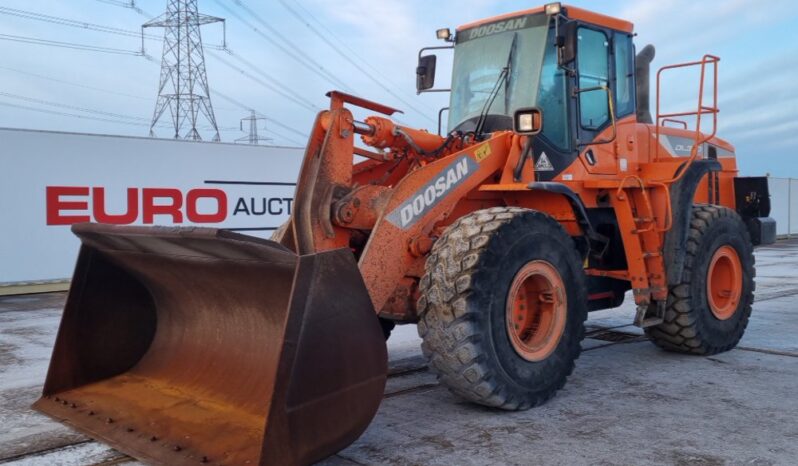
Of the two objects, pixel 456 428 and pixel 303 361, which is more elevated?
pixel 303 361

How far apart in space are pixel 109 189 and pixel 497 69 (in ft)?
28.0

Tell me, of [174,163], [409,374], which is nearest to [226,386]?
[409,374]

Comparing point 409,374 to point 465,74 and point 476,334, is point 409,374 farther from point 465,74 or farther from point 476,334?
point 465,74

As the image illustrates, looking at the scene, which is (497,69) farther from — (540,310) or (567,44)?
(540,310)

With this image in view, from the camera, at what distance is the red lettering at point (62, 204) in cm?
1170

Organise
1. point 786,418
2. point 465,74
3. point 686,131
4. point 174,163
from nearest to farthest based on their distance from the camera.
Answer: point 786,418
point 465,74
point 686,131
point 174,163

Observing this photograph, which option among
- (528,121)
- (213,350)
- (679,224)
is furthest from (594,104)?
Result: (213,350)

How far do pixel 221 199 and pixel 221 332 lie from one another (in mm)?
9305

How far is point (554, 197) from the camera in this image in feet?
17.5

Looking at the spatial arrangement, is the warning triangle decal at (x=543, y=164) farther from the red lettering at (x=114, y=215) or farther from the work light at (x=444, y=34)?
the red lettering at (x=114, y=215)

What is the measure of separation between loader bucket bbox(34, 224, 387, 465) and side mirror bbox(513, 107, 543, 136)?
2.04 m

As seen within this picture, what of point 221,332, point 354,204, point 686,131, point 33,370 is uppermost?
point 686,131

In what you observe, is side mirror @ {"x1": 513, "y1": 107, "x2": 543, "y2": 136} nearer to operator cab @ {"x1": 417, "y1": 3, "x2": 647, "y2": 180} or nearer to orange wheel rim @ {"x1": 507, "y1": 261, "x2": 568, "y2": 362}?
operator cab @ {"x1": 417, "y1": 3, "x2": 647, "y2": 180}

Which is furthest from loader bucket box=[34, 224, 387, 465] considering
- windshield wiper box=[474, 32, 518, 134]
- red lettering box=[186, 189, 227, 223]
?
red lettering box=[186, 189, 227, 223]
